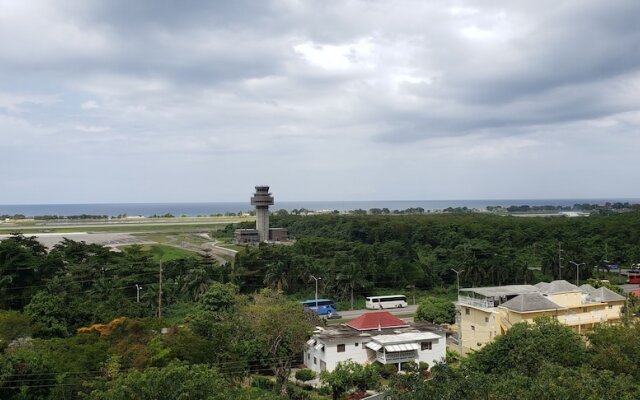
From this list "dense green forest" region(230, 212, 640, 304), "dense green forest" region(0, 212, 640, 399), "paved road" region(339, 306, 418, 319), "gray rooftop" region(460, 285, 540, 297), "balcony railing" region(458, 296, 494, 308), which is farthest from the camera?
"dense green forest" region(230, 212, 640, 304)

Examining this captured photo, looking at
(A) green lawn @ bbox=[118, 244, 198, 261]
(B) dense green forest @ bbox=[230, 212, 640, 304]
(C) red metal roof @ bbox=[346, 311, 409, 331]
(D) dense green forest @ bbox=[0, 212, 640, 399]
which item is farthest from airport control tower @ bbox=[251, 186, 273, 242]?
(C) red metal roof @ bbox=[346, 311, 409, 331]

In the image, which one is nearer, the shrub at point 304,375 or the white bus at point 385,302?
the shrub at point 304,375

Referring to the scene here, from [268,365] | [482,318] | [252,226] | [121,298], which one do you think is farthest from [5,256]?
[252,226]

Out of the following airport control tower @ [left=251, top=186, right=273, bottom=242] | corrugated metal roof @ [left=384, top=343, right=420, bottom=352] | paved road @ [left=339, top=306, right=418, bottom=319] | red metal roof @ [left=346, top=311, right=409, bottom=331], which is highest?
airport control tower @ [left=251, top=186, right=273, bottom=242]

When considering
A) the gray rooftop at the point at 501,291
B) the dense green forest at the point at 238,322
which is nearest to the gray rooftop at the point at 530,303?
the gray rooftop at the point at 501,291

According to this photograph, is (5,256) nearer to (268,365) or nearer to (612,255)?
(268,365)

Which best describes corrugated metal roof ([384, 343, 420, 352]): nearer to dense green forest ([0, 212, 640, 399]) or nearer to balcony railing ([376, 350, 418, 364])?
balcony railing ([376, 350, 418, 364])

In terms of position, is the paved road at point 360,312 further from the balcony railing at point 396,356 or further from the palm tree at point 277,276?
the balcony railing at point 396,356
